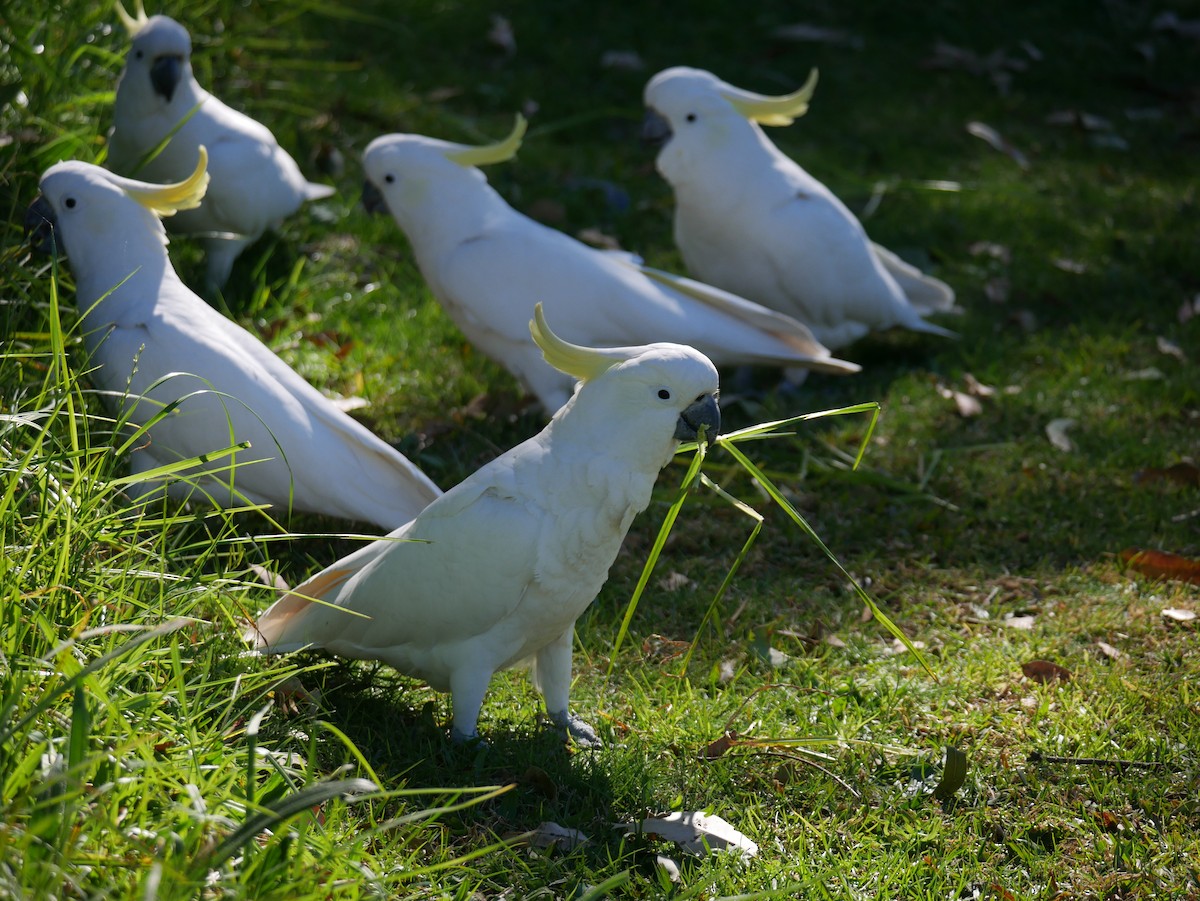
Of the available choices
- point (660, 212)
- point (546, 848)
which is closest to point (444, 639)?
point (546, 848)

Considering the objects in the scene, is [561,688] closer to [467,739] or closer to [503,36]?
[467,739]

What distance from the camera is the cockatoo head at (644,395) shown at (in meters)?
1.88

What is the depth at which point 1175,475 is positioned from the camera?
3164mm

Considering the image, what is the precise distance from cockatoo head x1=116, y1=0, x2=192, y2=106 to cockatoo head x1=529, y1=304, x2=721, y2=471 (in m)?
2.12

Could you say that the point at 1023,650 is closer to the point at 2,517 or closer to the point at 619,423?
the point at 619,423

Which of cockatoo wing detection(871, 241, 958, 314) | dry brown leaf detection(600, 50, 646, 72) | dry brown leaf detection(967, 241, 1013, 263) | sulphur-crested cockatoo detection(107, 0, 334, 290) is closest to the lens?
sulphur-crested cockatoo detection(107, 0, 334, 290)

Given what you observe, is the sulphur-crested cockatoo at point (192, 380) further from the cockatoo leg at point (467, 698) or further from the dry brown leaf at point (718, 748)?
the dry brown leaf at point (718, 748)

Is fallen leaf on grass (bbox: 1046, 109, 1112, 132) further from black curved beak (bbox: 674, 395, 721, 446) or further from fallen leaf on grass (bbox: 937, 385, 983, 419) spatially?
black curved beak (bbox: 674, 395, 721, 446)

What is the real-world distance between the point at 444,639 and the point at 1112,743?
1.32 m

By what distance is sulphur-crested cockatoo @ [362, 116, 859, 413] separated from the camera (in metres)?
3.25

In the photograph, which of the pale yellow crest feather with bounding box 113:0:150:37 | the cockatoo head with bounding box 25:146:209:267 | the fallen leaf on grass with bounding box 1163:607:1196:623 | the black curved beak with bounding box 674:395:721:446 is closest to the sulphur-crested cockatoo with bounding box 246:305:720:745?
the black curved beak with bounding box 674:395:721:446

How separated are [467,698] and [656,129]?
234cm

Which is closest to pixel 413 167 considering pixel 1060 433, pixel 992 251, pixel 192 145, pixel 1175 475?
pixel 192 145

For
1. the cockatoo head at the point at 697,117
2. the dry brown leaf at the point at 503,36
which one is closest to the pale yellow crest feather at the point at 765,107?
the cockatoo head at the point at 697,117
